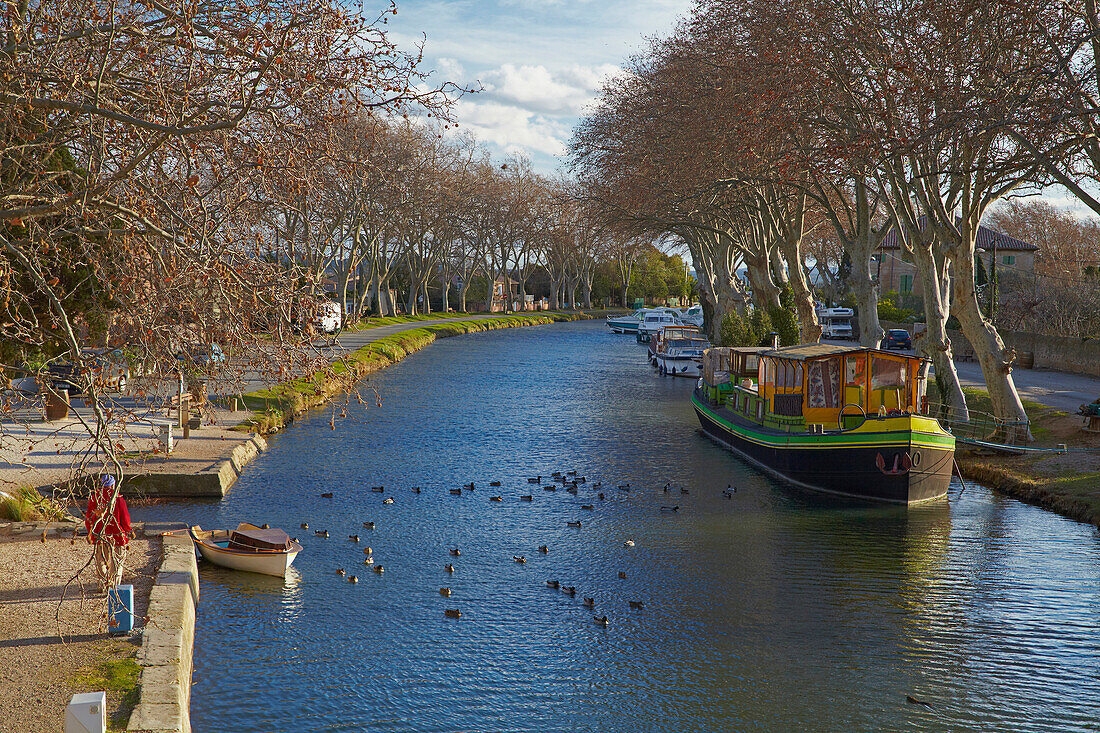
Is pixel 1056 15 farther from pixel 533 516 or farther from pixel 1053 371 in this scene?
pixel 1053 371

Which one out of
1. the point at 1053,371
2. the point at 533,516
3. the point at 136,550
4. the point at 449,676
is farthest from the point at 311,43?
the point at 1053,371

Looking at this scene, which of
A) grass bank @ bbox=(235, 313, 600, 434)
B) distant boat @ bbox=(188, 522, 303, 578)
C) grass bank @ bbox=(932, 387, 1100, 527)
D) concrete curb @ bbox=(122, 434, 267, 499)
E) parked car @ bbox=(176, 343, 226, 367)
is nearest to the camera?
parked car @ bbox=(176, 343, 226, 367)

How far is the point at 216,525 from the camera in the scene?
719 inches

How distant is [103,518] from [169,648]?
217 centimetres

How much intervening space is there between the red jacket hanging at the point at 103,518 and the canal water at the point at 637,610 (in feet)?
6.50

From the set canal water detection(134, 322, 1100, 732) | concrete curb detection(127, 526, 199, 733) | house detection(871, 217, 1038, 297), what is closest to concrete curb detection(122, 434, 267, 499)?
canal water detection(134, 322, 1100, 732)

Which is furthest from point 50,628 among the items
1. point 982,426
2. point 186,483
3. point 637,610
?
point 982,426

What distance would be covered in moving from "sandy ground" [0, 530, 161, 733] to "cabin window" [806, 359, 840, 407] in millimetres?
16659

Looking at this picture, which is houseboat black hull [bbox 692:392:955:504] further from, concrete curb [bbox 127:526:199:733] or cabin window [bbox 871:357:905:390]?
concrete curb [bbox 127:526:199:733]

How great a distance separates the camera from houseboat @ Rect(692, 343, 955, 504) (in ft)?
70.9

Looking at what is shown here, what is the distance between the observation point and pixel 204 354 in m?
9.70

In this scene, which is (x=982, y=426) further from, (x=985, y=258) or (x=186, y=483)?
(x=985, y=258)

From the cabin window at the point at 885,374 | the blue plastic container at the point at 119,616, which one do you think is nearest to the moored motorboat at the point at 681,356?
the cabin window at the point at 885,374

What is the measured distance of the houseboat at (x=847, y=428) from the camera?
2161 centimetres
